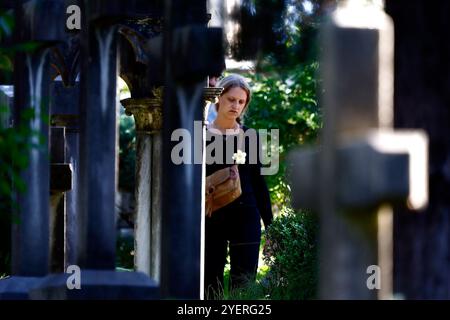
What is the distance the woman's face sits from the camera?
8.37 meters

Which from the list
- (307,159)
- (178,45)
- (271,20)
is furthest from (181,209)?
(271,20)

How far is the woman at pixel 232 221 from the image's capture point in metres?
8.41

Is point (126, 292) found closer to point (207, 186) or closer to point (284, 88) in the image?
point (207, 186)

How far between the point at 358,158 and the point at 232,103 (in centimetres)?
563

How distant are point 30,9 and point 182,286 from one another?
1487mm

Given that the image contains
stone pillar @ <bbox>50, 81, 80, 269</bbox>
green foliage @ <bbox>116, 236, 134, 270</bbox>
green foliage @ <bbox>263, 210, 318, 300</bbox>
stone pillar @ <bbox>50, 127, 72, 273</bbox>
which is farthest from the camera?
green foliage @ <bbox>116, 236, 134, 270</bbox>

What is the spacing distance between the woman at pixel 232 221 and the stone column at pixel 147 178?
46 centimetres

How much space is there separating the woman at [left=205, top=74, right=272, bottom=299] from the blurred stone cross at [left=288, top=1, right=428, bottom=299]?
5409mm

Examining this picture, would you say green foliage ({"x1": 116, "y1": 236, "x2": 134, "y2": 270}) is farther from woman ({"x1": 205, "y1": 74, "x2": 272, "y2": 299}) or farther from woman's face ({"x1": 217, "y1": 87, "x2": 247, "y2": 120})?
woman's face ({"x1": 217, "y1": 87, "x2": 247, "y2": 120})

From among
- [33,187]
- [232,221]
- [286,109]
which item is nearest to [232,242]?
[232,221]

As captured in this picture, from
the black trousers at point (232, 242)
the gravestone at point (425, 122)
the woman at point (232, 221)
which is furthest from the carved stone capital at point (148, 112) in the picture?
the gravestone at point (425, 122)

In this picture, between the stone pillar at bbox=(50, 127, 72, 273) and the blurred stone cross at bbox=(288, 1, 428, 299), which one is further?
the stone pillar at bbox=(50, 127, 72, 273)

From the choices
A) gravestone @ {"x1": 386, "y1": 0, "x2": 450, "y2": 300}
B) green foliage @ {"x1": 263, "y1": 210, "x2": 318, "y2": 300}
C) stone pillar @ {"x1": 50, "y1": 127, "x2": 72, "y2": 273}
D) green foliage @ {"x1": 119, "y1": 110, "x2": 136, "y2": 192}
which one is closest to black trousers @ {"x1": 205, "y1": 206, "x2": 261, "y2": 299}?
green foliage @ {"x1": 263, "y1": 210, "x2": 318, "y2": 300}

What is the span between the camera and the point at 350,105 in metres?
2.86
